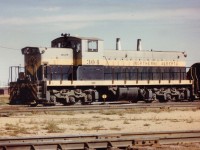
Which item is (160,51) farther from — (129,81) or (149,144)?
(149,144)

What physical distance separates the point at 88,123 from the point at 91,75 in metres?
8.61

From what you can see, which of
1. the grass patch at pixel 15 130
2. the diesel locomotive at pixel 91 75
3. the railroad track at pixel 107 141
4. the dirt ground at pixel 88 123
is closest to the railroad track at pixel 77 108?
the dirt ground at pixel 88 123

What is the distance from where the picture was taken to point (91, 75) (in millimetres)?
22531

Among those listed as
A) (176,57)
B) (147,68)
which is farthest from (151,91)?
(176,57)

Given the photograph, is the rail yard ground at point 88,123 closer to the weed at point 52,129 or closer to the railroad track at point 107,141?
the weed at point 52,129

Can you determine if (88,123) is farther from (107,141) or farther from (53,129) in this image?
(107,141)

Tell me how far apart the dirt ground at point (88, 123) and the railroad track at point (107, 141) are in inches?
90.1

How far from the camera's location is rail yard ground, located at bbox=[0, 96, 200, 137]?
39.6 feet

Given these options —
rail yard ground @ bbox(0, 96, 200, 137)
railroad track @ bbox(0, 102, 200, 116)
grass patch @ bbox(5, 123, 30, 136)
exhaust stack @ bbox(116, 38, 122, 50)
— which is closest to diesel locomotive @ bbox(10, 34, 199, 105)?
exhaust stack @ bbox(116, 38, 122, 50)

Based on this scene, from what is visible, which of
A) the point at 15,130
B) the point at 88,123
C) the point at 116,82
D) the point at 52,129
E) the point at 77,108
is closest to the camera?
the point at 15,130

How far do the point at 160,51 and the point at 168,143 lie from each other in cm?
1732

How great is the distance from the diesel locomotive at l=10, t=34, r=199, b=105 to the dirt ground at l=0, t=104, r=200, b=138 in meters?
3.91

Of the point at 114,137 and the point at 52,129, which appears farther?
the point at 52,129

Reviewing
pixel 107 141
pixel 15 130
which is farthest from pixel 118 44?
pixel 107 141
